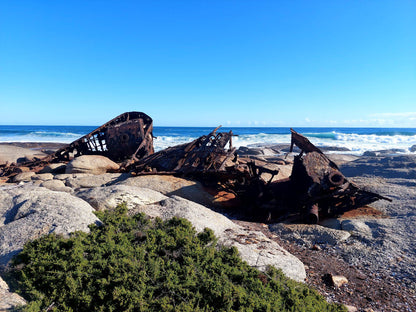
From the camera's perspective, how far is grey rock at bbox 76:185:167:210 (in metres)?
5.17

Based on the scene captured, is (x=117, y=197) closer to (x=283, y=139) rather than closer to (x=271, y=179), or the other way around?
(x=271, y=179)

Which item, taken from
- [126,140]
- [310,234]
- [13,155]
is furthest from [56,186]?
[13,155]

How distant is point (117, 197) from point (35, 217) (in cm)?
179

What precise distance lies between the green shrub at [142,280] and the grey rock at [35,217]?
0.38 meters

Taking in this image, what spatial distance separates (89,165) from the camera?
9.69 meters

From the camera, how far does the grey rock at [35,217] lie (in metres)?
3.26

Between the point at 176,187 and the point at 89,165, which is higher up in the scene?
the point at 89,165

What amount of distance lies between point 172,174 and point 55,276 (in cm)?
580

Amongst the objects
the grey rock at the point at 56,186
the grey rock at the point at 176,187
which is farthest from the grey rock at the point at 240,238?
the grey rock at the point at 56,186

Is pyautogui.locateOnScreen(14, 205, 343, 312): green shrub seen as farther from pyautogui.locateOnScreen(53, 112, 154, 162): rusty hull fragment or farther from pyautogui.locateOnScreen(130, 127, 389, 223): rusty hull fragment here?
pyautogui.locateOnScreen(53, 112, 154, 162): rusty hull fragment

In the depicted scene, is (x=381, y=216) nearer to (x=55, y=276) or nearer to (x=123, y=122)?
(x=55, y=276)

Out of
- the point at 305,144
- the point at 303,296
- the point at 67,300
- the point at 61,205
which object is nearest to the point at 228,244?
the point at 303,296

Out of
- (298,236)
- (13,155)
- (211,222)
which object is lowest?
(298,236)

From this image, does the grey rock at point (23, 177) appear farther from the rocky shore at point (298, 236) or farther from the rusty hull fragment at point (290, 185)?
the rusty hull fragment at point (290, 185)
